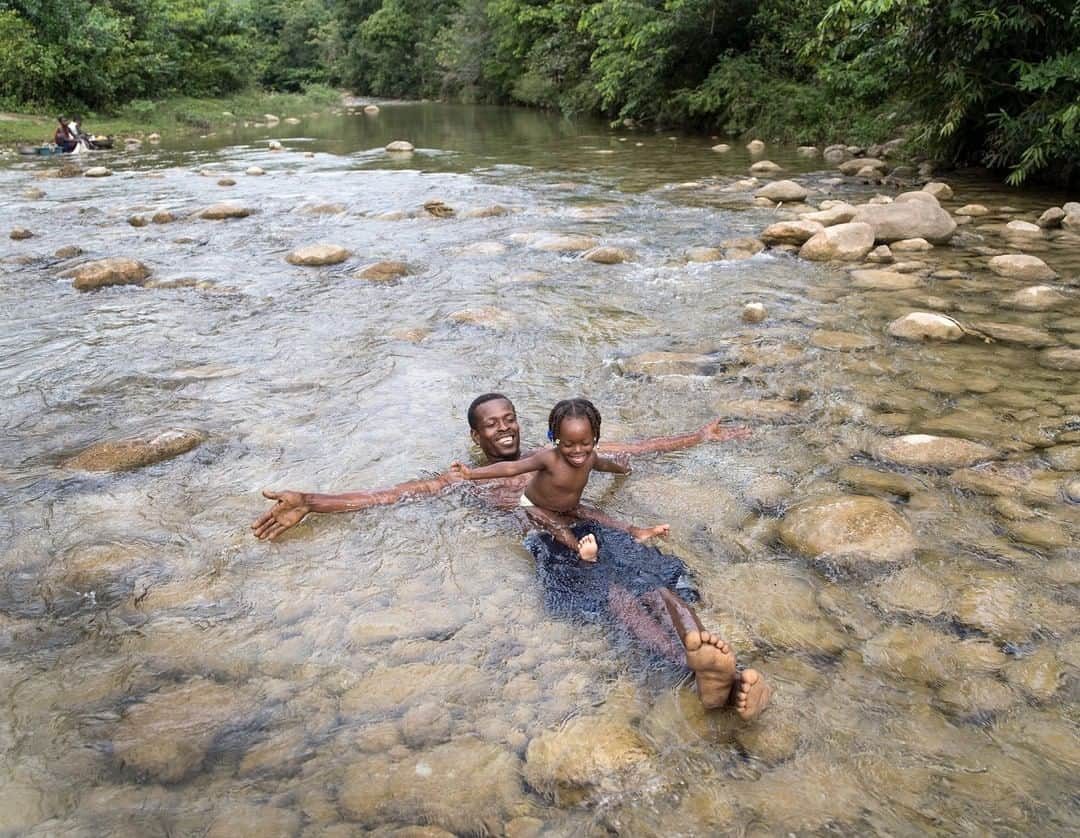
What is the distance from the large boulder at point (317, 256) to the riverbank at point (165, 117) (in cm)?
1599

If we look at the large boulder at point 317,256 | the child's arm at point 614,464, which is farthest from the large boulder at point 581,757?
the large boulder at point 317,256

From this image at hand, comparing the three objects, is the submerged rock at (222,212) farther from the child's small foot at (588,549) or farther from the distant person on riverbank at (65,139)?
the distant person on riverbank at (65,139)

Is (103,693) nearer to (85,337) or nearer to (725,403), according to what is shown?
(725,403)

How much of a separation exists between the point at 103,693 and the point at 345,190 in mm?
10503

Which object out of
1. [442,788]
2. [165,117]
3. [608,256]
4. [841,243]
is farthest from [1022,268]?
[165,117]

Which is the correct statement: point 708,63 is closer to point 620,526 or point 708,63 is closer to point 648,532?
point 620,526

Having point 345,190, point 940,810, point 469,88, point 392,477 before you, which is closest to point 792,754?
point 940,810

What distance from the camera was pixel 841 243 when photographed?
22.3 feet

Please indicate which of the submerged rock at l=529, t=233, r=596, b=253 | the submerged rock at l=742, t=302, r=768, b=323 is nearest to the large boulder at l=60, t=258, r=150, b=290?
the submerged rock at l=529, t=233, r=596, b=253

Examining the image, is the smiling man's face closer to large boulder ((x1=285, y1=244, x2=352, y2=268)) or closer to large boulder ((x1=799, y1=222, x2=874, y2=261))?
large boulder ((x1=799, y1=222, x2=874, y2=261))

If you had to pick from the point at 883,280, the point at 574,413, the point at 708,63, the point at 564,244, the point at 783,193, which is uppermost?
the point at 708,63

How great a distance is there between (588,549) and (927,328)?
9.94 feet

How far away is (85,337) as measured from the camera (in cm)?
539

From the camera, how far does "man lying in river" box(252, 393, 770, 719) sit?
2062 millimetres
